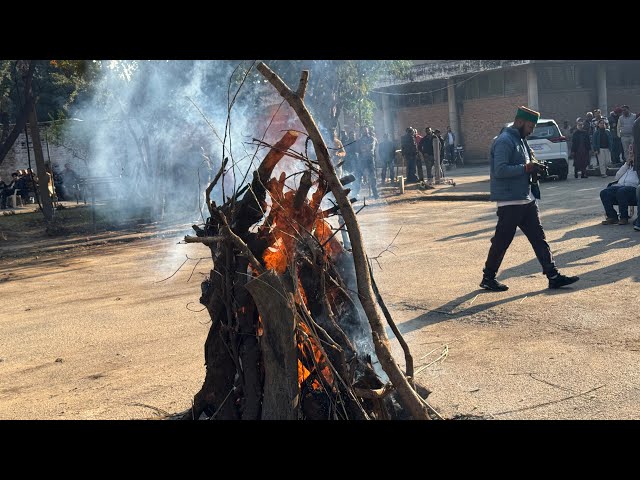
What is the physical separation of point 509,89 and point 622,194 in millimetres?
22768

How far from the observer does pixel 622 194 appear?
11383 mm

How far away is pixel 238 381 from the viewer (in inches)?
182

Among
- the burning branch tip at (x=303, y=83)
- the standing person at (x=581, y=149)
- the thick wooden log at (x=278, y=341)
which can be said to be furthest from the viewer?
the standing person at (x=581, y=149)

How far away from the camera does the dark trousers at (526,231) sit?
805 centimetres

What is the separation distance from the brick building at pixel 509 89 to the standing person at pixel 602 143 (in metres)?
11.1

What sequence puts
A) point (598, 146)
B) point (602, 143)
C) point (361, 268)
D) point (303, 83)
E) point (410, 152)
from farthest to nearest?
point (410, 152) → point (598, 146) → point (602, 143) → point (361, 268) → point (303, 83)

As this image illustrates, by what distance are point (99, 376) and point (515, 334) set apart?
3.71 meters

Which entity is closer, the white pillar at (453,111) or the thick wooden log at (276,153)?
the thick wooden log at (276,153)

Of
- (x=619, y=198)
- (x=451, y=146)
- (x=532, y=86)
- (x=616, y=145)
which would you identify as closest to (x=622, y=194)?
(x=619, y=198)

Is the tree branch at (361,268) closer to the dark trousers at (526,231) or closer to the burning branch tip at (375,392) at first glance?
the burning branch tip at (375,392)

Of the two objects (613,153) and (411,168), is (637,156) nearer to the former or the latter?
(613,153)

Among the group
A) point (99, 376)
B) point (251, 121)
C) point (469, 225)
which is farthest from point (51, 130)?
point (99, 376)

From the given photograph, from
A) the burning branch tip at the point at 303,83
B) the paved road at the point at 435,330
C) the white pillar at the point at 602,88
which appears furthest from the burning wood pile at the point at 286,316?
the white pillar at the point at 602,88
